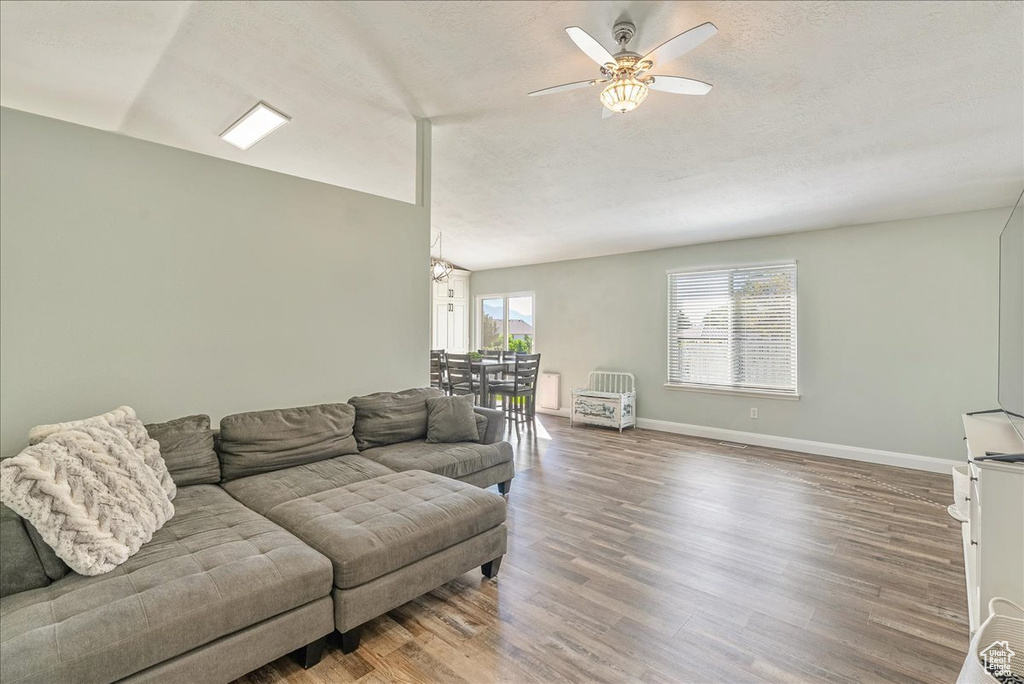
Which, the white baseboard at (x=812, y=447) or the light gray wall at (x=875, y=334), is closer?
the light gray wall at (x=875, y=334)

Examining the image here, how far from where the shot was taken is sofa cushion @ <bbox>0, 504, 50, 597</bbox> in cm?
149

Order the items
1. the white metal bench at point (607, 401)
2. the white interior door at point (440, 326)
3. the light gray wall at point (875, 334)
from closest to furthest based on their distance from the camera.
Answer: the light gray wall at point (875, 334) → the white metal bench at point (607, 401) → the white interior door at point (440, 326)

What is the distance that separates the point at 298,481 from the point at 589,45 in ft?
8.49

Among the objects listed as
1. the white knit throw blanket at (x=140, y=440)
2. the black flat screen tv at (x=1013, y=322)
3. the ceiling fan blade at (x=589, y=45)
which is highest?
the ceiling fan blade at (x=589, y=45)

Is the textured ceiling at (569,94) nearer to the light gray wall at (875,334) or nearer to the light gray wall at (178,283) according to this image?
the light gray wall at (875,334)

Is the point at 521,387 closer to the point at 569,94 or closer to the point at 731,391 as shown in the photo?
the point at 731,391

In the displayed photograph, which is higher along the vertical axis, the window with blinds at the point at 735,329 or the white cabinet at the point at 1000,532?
the window with blinds at the point at 735,329

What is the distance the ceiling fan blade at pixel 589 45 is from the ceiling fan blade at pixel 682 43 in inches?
7.6

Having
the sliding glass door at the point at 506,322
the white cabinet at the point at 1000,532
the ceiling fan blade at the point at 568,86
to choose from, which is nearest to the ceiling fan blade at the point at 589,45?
the ceiling fan blade at the point at 568,86

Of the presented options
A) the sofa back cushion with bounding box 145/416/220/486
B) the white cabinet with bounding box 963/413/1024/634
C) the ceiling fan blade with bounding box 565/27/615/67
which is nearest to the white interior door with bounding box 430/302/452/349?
the sofa back cushion with bounding box 145/416/220/486

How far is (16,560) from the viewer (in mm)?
1504

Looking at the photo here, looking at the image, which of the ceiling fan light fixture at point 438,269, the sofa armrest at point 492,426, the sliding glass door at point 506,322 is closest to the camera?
the sofa armrest at point 492,426

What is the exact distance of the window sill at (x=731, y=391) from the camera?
16.9 ft

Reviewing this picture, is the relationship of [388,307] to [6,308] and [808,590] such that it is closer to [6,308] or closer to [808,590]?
[6,308]
